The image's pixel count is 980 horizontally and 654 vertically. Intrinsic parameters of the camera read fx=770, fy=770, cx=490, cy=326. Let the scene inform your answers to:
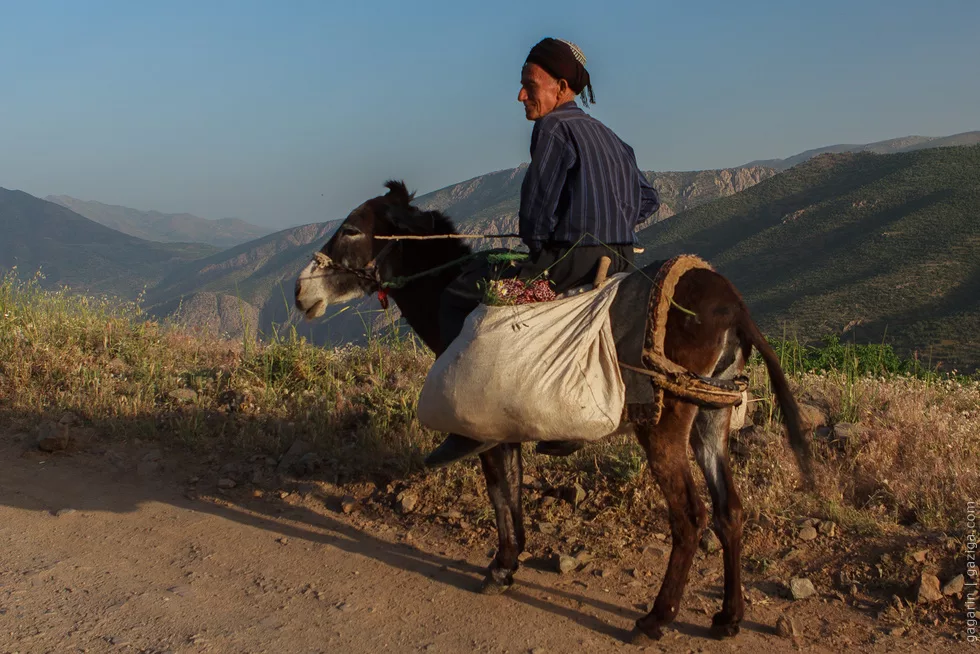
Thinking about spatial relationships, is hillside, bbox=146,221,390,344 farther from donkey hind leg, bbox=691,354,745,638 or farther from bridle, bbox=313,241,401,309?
donkey hind leg, bbox=691,354,745,638

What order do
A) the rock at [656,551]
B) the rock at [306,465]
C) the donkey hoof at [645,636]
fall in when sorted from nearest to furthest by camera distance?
the donkey hoof at [645,636] < the rock at [656,551] < the rock at [306,465]

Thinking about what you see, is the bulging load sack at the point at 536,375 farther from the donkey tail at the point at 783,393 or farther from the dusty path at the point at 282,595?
the dusty path at the point at 282,595

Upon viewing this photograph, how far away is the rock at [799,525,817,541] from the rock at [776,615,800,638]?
830 mm

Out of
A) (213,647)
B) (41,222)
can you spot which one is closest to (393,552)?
(213,647)

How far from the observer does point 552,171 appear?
3.74m

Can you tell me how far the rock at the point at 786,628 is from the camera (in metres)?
3.54

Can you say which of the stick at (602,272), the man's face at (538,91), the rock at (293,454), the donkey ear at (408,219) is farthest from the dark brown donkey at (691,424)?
the rock at (293,454)

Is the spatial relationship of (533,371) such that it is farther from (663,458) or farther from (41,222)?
(41,222)

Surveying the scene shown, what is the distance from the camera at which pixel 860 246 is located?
104ft

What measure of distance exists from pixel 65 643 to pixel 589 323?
8.98 feet

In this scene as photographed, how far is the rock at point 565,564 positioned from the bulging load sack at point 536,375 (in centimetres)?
101

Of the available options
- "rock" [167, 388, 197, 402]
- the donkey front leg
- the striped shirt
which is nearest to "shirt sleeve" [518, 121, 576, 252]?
the striped shirt

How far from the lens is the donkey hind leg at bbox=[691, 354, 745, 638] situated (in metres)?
3.59

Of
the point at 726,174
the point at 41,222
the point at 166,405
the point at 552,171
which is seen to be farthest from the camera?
the point at 41,222
